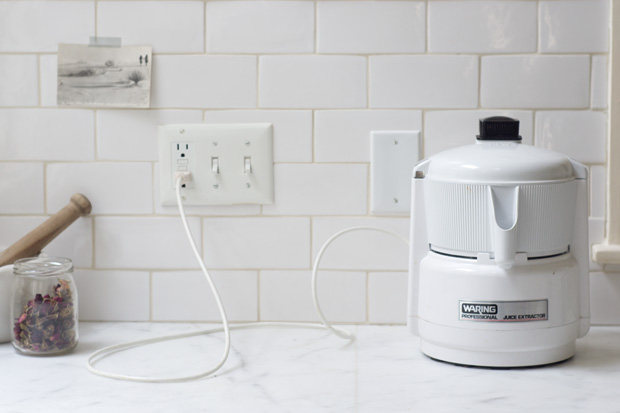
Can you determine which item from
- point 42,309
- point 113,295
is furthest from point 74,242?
point 42,309

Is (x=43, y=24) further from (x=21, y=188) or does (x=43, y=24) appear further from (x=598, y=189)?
(x=598, y=189)

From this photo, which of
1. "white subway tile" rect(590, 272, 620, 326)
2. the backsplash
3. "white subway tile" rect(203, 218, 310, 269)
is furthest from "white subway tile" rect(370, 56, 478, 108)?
"white subway tile" rect(590, 272, 620, 326)

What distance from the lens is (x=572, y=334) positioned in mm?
953

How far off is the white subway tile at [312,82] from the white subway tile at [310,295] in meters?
0.26

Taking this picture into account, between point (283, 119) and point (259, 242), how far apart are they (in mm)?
195

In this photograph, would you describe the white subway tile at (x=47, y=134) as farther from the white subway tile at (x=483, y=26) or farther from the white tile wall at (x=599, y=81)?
the white tile wall at (x=599, y=81)

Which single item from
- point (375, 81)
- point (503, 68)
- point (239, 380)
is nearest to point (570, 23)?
point (503, 68)

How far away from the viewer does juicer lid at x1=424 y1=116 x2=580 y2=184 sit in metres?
0.90

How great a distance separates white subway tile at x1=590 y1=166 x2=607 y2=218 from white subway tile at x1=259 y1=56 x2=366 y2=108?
1.20ft

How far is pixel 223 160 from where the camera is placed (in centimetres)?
116

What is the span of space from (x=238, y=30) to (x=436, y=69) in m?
0.31

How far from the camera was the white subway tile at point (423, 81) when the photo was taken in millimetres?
1134

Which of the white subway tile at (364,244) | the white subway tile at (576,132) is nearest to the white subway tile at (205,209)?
the white subway tile at (364,244)

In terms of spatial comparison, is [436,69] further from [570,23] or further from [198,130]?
[198,130]
